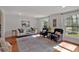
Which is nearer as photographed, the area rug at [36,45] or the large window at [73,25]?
the large window at [73,25]

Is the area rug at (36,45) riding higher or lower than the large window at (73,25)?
lower

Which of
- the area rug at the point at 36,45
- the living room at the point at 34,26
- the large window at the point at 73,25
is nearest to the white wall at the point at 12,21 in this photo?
the living room at the point at 34,26

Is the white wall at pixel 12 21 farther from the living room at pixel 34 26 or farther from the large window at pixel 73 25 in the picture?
the large window at pixel 73 25

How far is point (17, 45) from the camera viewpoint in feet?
6.84

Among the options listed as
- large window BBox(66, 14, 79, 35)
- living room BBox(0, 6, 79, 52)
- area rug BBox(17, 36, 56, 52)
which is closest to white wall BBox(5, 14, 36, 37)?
living room BBox(0, 6, 79, 52)

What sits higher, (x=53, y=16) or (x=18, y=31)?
(x=53, y=16)

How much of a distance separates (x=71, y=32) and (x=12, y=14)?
4.30 feet

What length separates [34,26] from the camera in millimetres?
1996

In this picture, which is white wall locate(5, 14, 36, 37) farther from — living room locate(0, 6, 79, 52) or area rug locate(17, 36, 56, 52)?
area rug locate(17, 36, 56, 52)

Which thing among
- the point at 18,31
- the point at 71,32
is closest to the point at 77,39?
the point at 71,32

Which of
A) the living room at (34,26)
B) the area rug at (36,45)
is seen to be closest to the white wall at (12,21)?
the living room at (34,26)

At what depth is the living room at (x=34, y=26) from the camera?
1802 millimetres
